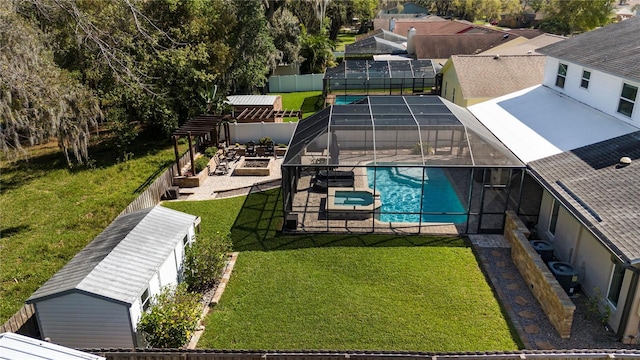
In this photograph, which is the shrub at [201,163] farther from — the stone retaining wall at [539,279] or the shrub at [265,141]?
the stone retaining wall at [539,279]

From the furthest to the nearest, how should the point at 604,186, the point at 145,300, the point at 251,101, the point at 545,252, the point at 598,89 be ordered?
1. the point at 251,101
2. the point at 598,89
3. the point at 545,252
4. the point at 604,186
5. the point at 145,300

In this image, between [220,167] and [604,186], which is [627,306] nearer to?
[604,186]

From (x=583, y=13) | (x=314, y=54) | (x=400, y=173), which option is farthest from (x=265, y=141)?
(x=583, y=13)

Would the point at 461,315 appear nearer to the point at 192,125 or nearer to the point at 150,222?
the point at 150,222

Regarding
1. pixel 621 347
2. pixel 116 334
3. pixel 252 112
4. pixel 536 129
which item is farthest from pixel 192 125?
pixel 621 347

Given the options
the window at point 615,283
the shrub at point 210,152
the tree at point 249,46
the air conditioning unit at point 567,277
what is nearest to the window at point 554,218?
the air conditioning unit at point 567,277

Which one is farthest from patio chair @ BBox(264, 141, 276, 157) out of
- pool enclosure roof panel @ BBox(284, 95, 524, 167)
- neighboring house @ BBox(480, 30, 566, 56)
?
neighboring house @ BBox(480, 30, 566, 56)

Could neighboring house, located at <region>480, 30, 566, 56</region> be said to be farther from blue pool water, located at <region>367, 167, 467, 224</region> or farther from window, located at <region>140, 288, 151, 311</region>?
window, located at <region>140, 288, 151, 311</region>
